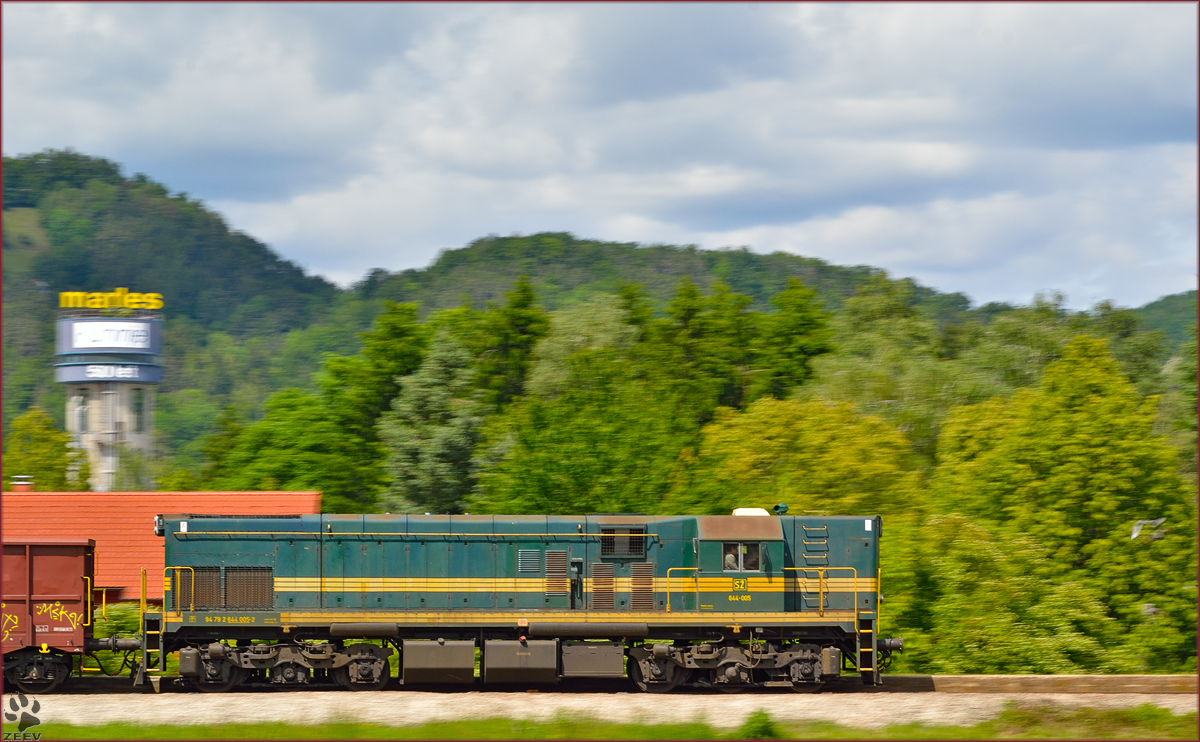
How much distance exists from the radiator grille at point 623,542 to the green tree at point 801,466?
30.8ft

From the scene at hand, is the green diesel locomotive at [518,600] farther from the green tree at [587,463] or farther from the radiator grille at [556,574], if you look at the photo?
the green tree at [587,463]

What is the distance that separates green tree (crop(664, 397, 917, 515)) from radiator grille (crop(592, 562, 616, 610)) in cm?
952

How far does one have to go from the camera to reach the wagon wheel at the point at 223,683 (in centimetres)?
1714

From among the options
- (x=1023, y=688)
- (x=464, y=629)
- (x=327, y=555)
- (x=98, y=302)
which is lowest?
(x=1023, y=688)

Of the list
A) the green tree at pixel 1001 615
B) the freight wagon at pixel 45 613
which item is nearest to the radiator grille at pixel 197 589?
the freight wagon at pixel 45 613

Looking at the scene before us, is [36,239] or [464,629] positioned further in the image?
[36,239]

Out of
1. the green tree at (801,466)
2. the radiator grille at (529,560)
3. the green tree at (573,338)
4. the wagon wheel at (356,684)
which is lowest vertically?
the wagon wheel at (356,684)

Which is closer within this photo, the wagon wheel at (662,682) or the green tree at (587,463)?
the wagon wheel at (662,682)

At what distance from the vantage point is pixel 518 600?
17.7m

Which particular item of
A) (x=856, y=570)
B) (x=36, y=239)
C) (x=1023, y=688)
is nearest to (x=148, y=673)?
(x=856, y=570)

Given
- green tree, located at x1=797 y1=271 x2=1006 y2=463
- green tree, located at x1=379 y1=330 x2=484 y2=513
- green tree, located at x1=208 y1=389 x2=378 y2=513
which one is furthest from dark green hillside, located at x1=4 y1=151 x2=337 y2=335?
green tree, located at x1=797 y1=271 x2=1006 y2=463

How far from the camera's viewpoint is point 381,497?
39.9m

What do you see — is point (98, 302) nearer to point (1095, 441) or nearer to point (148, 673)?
point (148, 673)

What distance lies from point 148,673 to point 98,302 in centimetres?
4520
